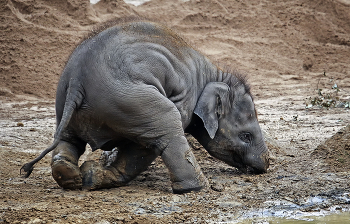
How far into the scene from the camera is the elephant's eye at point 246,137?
19.6 ft

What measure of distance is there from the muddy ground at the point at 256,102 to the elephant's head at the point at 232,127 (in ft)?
0.73

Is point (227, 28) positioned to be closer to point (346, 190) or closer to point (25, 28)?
point (25, 28)

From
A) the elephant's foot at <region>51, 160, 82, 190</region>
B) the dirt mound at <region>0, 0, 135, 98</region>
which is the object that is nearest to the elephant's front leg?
the elephant's foot at <region>51, 160, 82, 190</region>

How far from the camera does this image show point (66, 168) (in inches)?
188

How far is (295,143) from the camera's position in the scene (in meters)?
7.77

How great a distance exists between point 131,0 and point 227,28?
12.3 ft

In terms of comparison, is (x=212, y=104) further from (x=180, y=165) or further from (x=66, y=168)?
(x=66, y=168)

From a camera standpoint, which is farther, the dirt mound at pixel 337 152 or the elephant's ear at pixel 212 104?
the dirt mound at pixel 337 152

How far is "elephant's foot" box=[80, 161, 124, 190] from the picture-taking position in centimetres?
505

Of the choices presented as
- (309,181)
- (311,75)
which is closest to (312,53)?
(311,75)

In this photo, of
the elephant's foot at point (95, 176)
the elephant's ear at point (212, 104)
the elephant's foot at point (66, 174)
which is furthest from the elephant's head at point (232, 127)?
the elephant's foot at point (66, 174)

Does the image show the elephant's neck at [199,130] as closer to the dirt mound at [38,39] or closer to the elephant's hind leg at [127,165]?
the elephant's hind leg at [127,165]

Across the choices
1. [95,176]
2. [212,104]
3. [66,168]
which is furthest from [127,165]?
[212,104]

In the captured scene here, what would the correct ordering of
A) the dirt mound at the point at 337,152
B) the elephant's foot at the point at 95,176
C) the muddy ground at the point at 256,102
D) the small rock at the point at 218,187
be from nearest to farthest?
the muddy ground at the point at 256,102 → the elephant's foot at the point at 95,176 → the small rock at the point at 218,187 → the dirt mound at the point at 337,152
